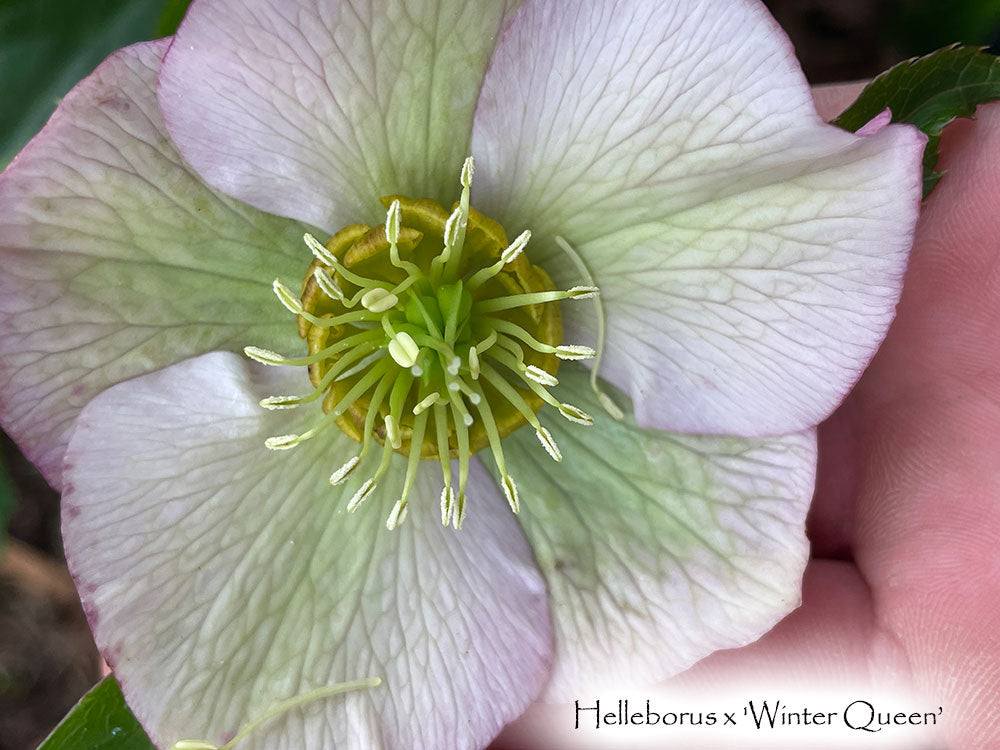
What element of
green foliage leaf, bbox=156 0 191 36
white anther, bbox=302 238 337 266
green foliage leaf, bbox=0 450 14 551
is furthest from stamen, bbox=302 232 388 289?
green foliage leaf, bbox=0 450 14 551

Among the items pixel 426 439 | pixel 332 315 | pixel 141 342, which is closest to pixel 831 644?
pixel 426 439

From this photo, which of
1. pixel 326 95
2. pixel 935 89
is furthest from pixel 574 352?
pixel 935 89

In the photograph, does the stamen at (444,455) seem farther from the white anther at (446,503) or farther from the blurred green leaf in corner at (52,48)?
the blurred green leaf in corner at (52,48)

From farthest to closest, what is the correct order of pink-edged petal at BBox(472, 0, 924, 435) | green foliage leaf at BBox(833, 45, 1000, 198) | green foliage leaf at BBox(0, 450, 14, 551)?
green foliage leaf at BBox(0, 450, 14, 551) → green foliage leaf at BBox(833, 45, 1000, 198) → pink-edged petal at BBox(472, 0, 924, 435)

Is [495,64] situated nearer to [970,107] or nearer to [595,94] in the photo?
[595,94]

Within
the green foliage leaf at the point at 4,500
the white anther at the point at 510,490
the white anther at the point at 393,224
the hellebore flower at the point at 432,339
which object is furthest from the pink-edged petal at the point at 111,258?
the green foliage leaf at the point at 4,500

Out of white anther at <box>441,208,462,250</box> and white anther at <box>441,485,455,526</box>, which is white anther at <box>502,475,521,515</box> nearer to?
white anther at <box>441,485,455,526</box>
